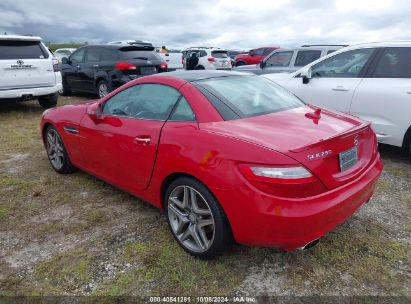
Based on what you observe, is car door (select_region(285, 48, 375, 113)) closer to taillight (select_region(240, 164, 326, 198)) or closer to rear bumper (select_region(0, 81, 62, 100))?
taillight (select_region(240, 164, 326, 198))

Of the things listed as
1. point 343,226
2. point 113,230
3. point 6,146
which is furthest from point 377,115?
point 6,146

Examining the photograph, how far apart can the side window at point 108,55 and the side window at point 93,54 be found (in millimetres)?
230

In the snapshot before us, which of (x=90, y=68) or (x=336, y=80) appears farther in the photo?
(x=90, y=68)

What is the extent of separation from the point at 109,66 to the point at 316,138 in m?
7.78

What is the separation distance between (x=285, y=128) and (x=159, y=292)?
56.1 inches

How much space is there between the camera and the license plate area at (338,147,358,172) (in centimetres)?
250

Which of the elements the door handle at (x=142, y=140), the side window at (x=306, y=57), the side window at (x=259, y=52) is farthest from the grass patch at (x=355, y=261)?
the side window at (x=259, y=52)

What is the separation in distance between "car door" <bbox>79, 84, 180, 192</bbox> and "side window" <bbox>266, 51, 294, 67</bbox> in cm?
719

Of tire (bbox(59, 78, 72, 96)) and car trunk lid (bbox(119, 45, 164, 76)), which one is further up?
car trunk lid (bbox(119, 45, 164, 76))

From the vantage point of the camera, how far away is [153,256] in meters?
2.80

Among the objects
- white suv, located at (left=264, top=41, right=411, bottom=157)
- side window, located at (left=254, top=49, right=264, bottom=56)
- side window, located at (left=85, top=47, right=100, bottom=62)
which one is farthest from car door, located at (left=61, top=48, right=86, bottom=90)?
side window, located at (left=254, top=49, right=264, bottom=56)

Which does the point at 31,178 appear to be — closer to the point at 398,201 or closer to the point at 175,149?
the point at 175,149

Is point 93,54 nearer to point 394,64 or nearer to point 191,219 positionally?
point 394,64

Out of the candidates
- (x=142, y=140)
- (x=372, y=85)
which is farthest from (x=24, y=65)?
(x=372, y=85)
